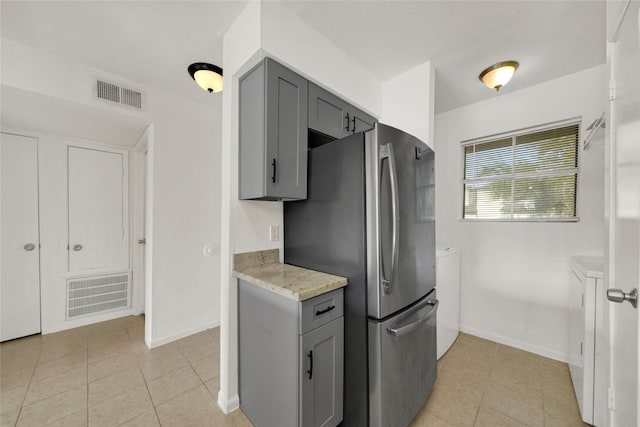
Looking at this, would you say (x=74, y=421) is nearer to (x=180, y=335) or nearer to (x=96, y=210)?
(x=180, y=335)

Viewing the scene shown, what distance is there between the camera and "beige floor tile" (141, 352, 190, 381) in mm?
2010

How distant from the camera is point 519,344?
243cm

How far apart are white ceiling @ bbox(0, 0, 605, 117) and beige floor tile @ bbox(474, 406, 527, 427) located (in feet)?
8.90

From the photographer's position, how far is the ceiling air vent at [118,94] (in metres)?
2.17

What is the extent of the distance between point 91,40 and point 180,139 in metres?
0.98

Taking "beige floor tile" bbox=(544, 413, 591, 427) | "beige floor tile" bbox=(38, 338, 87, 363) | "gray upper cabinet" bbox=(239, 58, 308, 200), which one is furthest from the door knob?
"beige floor tile" bbox=(38, 338, 87, 363)

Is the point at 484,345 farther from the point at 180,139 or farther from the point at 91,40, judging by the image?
the point at 91,40

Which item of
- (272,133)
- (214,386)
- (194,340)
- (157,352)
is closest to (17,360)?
(157,352)

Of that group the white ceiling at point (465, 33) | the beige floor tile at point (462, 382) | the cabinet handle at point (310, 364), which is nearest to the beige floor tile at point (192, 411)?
the cabinet handle at point (310, 364)

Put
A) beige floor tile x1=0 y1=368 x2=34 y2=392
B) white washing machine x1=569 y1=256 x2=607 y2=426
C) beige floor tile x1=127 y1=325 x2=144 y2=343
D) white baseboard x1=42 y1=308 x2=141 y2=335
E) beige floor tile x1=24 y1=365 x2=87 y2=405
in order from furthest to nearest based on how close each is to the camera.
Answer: white baseboard x1=42 y1=308 x2=141 y2=335
beige floor tile x1=127 y1=325 x2=144 y2=343
beige floor tile x1=0 y1=368 x2=34 y2=392
beige floor tile x1=24 y1=365 x2=87 y2=405
white washing machine x1=569 y1=256 x2=607 y2=426

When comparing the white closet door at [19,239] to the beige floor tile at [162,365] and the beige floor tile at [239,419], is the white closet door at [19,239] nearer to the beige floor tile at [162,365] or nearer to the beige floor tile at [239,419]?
the beige floor tile at [162,365]

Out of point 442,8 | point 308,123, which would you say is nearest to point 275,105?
point 308,123

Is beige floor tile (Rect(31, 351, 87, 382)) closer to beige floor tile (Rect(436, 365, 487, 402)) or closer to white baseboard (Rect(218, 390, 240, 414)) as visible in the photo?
white baseboard (Rect(218, 390, 240, 414))

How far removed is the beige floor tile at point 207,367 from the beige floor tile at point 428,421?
1.57m
